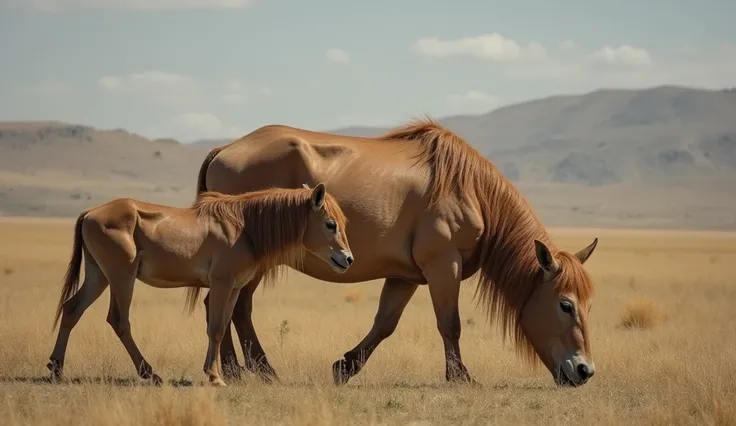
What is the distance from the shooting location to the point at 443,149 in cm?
1074

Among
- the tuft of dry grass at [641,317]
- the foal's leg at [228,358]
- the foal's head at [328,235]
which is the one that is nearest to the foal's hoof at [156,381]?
the foal's leg at [228,358]

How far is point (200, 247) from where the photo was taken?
9656 mm

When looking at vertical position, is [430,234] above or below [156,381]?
above

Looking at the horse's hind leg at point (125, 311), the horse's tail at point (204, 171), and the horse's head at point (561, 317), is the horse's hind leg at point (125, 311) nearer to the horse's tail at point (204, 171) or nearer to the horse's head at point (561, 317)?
the horse's tail at point (204, 171)

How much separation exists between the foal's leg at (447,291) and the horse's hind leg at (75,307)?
303 centimetres

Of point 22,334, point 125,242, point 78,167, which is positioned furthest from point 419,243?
point 78,167

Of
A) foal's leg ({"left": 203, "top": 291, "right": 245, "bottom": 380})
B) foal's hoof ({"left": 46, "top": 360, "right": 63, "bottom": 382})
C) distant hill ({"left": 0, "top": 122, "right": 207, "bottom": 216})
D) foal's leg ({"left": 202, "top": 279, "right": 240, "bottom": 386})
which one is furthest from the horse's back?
distant hill ({"left": 0, "top": 122, "right": 207, "bottom": 216})

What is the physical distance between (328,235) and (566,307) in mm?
2286

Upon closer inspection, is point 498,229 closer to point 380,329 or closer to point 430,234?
point 430,234

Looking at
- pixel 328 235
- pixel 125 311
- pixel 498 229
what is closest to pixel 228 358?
pixel 125 311

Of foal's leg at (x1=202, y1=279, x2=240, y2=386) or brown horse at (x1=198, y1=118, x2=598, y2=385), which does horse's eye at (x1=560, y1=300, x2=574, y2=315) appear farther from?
foal's leg at (x1=202, y1=279, x2=240, y2=386)

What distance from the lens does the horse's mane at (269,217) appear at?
981cm

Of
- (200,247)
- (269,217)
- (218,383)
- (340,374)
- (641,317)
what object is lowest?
(641,317)

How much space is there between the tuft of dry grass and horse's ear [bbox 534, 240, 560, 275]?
289 inches
